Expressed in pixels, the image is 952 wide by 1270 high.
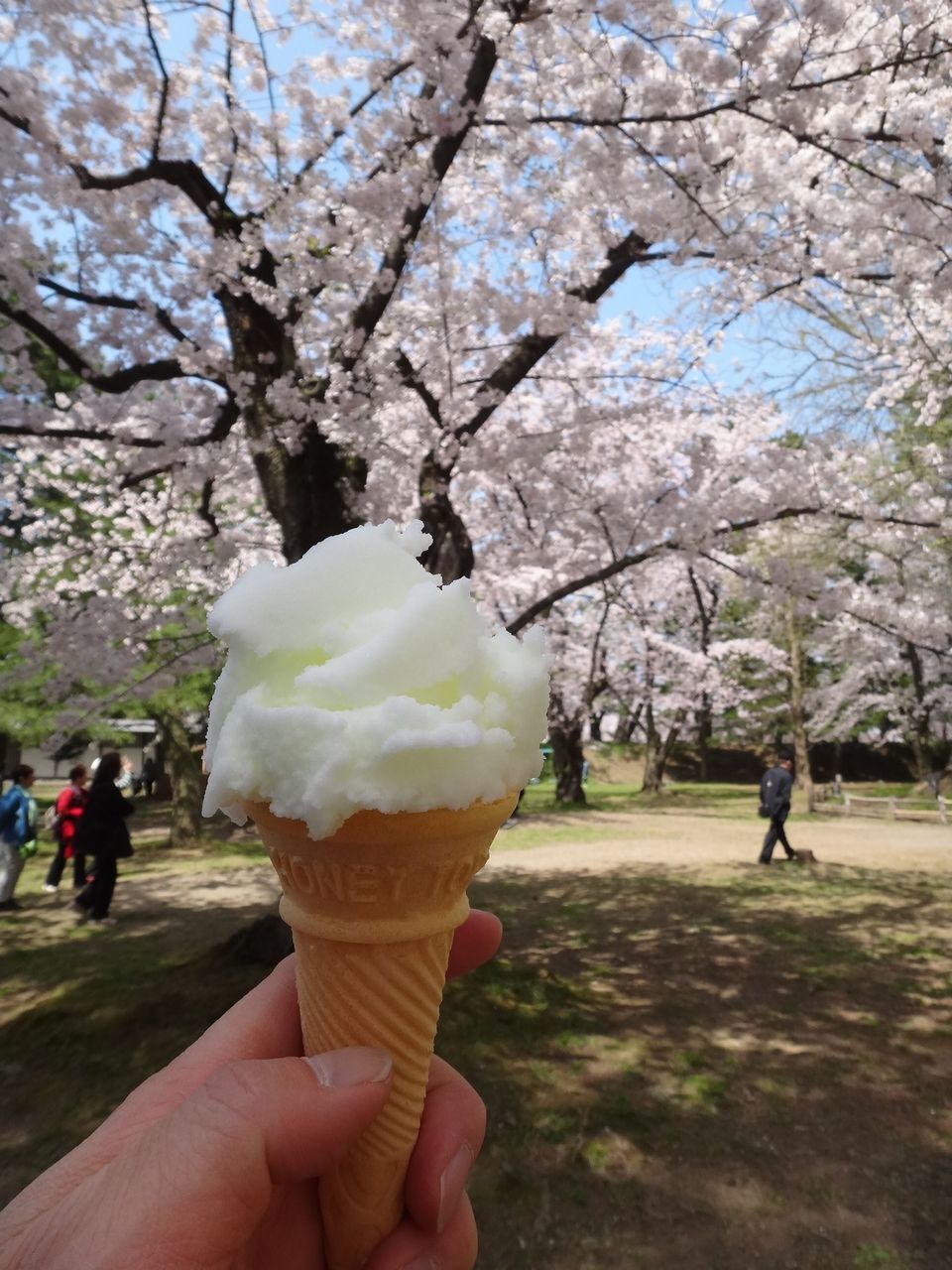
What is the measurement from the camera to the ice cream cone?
149 centimetres

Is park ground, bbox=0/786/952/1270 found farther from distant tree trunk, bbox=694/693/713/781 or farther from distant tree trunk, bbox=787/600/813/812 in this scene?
distant tree trunk, bbox=694/693/713/781

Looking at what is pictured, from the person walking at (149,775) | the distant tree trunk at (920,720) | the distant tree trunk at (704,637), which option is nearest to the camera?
the distant tree trunk at (704,637)

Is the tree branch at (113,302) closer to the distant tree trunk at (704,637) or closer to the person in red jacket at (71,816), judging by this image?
the person in red jacket at (71,816)

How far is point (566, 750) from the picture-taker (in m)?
21.6

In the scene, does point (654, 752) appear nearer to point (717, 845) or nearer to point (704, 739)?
point (704, 739)

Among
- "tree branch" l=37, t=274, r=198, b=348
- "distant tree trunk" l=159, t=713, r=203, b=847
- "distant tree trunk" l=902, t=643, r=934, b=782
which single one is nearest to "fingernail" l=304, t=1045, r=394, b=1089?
"tree branch" l=37, t=274, r=198, b=348

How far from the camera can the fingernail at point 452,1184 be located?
1.77 meters

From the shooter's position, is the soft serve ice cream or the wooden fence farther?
the wooden fence

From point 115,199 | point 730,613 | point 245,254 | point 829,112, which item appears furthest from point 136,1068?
point 730,613

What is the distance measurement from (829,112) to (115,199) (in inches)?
244

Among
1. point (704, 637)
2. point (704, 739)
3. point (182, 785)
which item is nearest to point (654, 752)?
point (704, 637)

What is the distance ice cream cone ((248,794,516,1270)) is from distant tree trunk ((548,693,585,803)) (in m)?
19.1

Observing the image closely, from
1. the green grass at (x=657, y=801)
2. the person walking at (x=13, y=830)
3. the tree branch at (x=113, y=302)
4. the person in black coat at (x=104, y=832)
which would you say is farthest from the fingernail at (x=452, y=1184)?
the green grass at (x=657, y=801)

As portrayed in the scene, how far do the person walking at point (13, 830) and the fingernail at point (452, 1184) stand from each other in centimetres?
959
